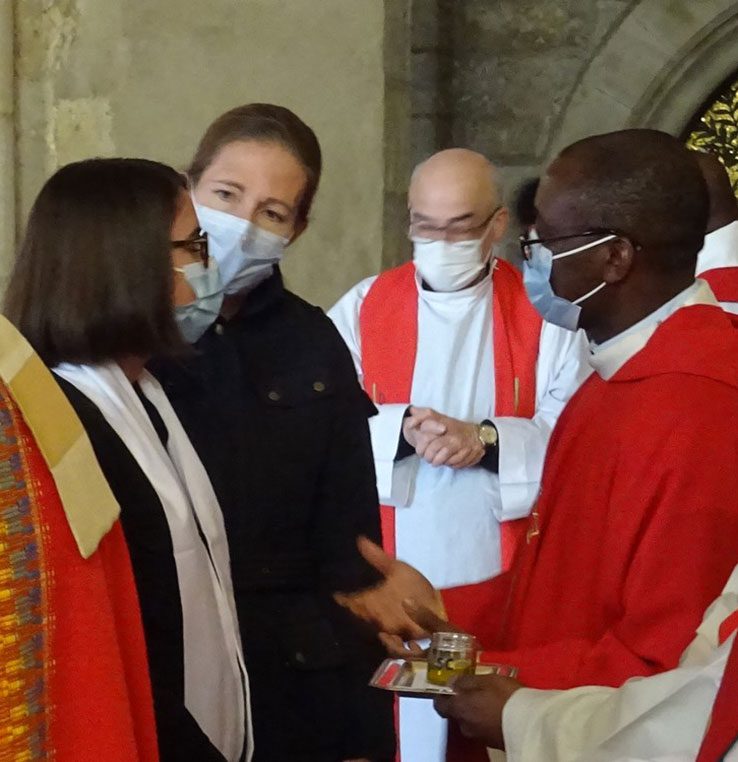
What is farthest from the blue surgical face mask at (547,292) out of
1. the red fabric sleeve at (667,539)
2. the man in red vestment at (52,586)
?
the man in red vestment at (52,586)

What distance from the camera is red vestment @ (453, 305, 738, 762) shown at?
193 cm

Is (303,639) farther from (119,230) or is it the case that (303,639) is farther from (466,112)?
(466,112)

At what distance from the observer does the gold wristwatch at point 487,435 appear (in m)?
3.32

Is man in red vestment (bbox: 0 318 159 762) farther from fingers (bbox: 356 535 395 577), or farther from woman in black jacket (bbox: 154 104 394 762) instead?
fingers (bbox: 356 535 395 577)

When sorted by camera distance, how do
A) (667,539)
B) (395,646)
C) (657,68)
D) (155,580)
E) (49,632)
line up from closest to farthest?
1. (49,632)
2. (155,580)
3. (667,539)
4. (395,646)
5. (657,68)

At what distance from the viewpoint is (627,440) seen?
209 centimetres

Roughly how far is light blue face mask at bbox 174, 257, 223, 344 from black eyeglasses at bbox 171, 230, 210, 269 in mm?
12

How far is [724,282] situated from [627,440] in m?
1.71

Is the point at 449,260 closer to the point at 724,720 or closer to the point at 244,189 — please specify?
the point at 244,189

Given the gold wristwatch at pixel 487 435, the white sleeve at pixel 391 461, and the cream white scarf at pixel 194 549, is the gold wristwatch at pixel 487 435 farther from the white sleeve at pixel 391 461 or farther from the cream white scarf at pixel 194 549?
the cream white scarf at pixel 194 549

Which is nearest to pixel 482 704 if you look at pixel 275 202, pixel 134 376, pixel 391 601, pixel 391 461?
pixel 391 601

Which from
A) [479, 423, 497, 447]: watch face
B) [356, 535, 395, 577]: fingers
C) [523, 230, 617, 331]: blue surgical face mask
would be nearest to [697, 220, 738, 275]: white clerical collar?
[479, 423, 497, 447]: watch face

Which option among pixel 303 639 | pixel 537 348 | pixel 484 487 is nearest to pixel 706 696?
pixel 303 639

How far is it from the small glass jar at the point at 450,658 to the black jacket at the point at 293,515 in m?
0.31
